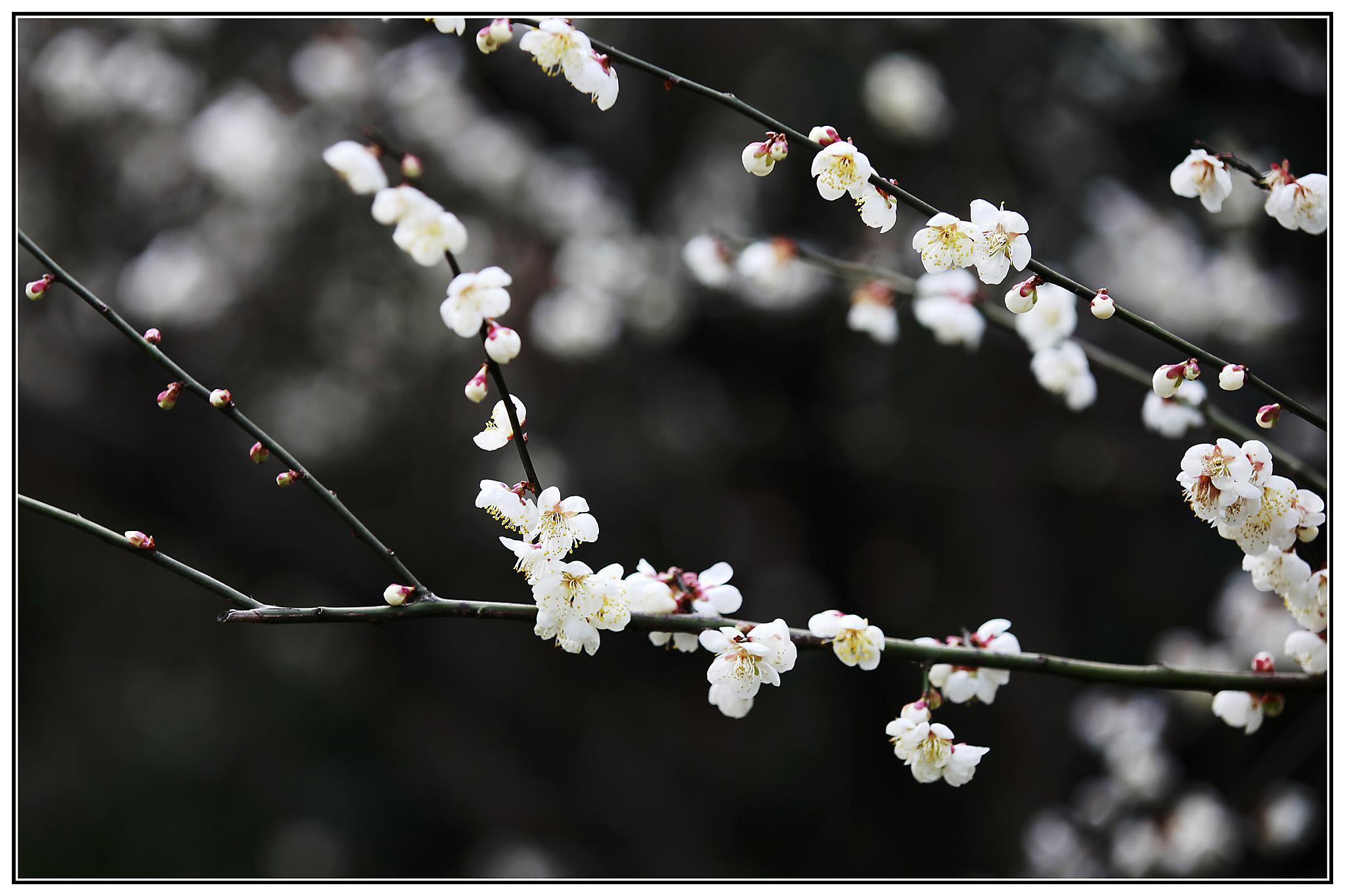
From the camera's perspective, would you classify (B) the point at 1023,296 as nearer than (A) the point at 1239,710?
Yes

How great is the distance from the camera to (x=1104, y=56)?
3.63m

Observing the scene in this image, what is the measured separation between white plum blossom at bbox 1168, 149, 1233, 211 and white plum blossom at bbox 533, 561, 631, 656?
2.94 ft

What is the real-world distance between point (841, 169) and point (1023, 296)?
0.85ft

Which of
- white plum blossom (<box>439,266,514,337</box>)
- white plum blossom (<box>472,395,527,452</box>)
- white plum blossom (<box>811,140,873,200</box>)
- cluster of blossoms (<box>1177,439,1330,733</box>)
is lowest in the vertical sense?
cluster of blossoms (<box>1177,439,1330,733</box>)

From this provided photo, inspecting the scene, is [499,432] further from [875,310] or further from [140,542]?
[875,310]

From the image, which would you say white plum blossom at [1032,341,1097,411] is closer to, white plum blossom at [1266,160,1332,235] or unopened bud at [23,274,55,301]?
white plum blossom at [1266,160,1332,235]

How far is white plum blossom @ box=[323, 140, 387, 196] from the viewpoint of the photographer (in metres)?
1.09

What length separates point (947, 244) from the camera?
4.01ft

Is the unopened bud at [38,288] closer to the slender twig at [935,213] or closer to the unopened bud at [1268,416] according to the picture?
the slender twig at [935,213]

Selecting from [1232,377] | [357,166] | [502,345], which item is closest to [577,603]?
[502,345]

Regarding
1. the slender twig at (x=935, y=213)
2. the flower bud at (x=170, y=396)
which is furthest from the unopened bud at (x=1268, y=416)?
the flower bud at (x=170, y=396)

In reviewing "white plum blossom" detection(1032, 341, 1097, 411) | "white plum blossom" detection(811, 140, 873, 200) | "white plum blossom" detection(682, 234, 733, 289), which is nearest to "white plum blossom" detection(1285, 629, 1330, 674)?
"white plum blossom" detection(1032, 341, 1097, 411)

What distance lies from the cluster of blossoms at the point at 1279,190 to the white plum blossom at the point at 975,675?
619 millimetres

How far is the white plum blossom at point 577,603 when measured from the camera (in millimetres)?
1258
